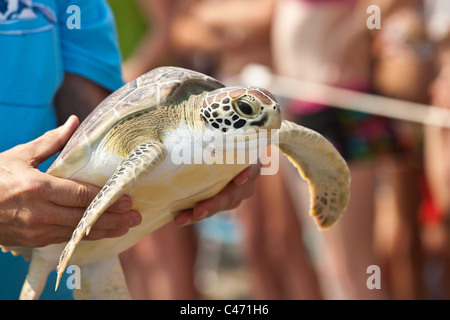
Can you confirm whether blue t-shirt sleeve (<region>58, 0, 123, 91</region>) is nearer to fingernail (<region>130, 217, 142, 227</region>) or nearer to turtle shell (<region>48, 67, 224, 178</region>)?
turtle shell (<region>48, 67, 224, 178</region>)

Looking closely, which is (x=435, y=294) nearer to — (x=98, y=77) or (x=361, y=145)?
(x=361, y=145)

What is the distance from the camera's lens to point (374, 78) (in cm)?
260

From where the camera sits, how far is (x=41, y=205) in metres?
1.24

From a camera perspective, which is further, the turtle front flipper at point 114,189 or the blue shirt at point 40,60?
the blue shirt at point 40,60

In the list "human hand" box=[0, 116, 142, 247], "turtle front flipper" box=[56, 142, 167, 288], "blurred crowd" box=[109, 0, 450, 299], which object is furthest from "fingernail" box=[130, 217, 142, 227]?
"blurred crowd" box=[109, 0, 450, 299]

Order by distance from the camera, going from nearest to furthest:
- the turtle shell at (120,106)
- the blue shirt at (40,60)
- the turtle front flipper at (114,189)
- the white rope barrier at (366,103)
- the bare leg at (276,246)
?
the turtle front flipper at (114,189)
the turtle shell at (120,106)
the blue shirt at (40,60)
the white rope barrier at (366,103)
the bare leg at (276,246)

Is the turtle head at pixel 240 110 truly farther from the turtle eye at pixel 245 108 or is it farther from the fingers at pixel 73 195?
the fingers at pixel 73 195

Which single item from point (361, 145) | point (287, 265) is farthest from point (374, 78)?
point (287, 265)

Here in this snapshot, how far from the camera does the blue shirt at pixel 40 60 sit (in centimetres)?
141

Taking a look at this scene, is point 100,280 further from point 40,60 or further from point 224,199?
point 40,60

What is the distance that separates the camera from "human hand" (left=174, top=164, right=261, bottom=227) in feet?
4.77

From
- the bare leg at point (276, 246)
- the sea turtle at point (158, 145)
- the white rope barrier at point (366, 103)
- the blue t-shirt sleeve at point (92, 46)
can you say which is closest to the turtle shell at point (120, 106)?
the sea turtle at point (158, 145)

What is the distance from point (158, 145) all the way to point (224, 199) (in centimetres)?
26

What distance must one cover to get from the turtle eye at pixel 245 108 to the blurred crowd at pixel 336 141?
131 cm
